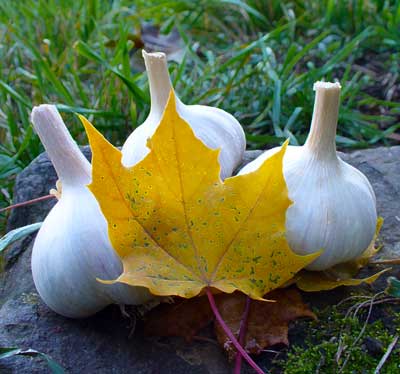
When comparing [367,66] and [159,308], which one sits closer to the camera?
[159,308]

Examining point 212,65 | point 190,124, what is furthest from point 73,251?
point 212,65

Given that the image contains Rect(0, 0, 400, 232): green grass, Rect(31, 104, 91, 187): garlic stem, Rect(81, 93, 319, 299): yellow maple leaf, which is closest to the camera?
Rect(81, 93, 319, 299): yellow maple leaf

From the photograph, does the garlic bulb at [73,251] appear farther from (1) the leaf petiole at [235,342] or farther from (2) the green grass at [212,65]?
(2) the green grass at [212,65]

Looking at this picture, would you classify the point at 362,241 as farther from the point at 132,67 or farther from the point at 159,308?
the point at 132,67

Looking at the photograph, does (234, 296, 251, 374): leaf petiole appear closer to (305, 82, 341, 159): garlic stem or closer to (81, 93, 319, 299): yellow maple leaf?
(81, 93, 319, 299): yellow maple leaf

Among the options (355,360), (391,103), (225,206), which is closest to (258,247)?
(225,206)

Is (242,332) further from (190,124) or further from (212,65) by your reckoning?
(212,65)

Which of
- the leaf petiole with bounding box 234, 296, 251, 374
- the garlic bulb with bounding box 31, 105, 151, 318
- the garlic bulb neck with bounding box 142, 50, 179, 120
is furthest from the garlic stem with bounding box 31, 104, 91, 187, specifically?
the leaf petiole with bounding box 234, 296, 251, 374
